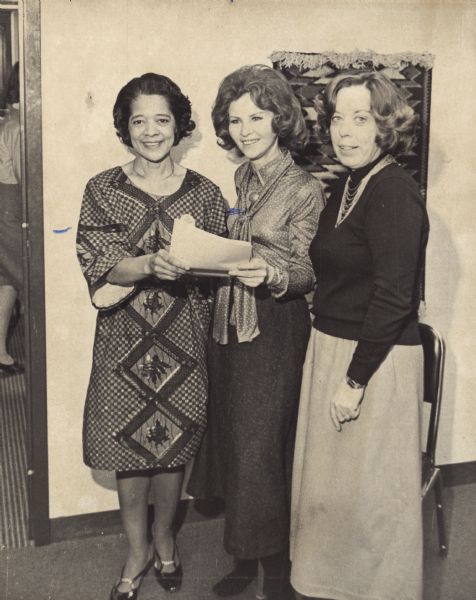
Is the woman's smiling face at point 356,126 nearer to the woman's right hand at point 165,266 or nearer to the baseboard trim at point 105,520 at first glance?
the woman's right hand at point 165,266

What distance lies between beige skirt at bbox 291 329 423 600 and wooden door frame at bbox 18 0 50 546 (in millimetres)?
1246

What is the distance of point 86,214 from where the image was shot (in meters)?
2.52

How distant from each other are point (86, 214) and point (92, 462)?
894 millimetres

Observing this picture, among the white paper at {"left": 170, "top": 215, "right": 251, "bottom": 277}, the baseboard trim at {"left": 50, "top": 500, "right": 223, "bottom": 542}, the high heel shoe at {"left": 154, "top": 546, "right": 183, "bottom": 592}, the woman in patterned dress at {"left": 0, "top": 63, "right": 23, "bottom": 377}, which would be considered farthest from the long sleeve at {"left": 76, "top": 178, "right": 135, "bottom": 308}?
the baseboard trim at {"left": 50, "top": 500, "right": 223, "bottom": 542}

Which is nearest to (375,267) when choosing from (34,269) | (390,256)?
(390,256)

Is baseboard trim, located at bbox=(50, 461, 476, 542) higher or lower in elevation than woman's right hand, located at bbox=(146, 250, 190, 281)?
lower

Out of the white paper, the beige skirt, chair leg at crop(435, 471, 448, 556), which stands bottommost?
chair leg at crop(435, 471, 448, 556)

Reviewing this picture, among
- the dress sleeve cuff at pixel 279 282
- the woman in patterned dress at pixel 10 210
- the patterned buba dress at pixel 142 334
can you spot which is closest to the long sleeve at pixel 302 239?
the dress sleeve cuff at pixel 279 282

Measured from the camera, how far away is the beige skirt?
2244 millimetres

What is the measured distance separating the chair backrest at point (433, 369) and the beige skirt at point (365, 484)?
662 millimetres

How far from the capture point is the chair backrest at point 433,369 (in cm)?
293

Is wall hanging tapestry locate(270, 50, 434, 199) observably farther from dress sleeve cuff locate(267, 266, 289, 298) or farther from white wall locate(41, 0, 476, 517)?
dress sleeve cuff locate(267, 266, 289, 298)

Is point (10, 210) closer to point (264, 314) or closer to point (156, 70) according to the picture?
point (156, 70)

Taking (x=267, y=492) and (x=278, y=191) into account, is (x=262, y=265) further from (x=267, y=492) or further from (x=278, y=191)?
(x=267, y=492)
